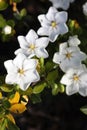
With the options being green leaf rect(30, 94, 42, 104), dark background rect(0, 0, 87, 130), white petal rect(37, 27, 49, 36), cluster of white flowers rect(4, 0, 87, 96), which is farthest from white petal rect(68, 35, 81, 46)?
dark background rect(0, 0, 87, 130)

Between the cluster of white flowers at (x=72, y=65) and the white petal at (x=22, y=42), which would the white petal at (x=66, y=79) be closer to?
the cluster of white flowers at (x=72, y=65)

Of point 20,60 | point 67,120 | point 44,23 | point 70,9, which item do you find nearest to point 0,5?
point 44,23

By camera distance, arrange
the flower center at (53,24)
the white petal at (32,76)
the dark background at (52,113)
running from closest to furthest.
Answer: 1. the white petal at (32,76)
2. the flower center at (53,24)
3. the dark background at (52,113)

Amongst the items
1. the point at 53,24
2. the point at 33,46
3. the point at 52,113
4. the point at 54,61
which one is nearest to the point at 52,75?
the point at 54,61

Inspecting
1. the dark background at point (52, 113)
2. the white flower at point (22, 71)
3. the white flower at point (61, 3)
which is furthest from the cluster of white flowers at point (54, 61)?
the dark background at point (52, 113)

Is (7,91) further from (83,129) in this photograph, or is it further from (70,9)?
(83,129)

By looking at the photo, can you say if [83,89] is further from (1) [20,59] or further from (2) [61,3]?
(2) [61,3]
